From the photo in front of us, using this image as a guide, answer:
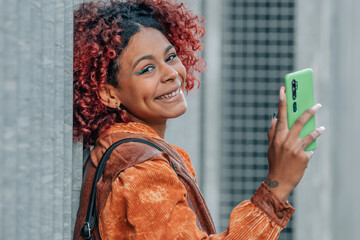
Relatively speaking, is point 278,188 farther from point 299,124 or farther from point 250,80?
point 250,80

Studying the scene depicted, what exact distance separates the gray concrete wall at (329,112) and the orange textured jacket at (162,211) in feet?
29.4

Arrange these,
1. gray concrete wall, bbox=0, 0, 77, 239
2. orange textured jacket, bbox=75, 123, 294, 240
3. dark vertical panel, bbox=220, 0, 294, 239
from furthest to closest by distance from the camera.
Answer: dark vertical panel, bbox=220, 0, 294, 239 → orange textured jacket, bbox=75, 123, 294, 240 → gray concrete wall, bbox=0, 0, 77, 239

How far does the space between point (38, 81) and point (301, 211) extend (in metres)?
11.0

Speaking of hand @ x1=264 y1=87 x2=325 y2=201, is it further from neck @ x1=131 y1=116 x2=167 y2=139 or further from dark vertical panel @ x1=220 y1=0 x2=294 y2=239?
dark vertical panel @ x1=220 y1=0 x2=294 y2=239

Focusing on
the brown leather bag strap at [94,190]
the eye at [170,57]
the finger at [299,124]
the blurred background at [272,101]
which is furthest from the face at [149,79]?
the blurred background at [272,101]

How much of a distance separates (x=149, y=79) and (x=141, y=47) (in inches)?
4.4

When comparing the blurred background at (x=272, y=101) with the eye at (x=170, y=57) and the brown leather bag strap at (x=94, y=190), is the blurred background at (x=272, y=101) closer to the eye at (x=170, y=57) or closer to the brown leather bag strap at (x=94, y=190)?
the eye at (x=170, y=57)

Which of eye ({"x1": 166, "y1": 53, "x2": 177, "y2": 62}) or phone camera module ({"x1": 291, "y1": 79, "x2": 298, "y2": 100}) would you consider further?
eye ({"x1": 166, "y1": 53, "x2": 177, "y2": 62})

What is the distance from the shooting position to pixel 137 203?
6.59ft

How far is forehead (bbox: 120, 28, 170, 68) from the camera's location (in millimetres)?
2400

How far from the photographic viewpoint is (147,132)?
2.37 m

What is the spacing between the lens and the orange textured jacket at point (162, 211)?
2.00 meters

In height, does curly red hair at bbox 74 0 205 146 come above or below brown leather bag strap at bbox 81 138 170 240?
above

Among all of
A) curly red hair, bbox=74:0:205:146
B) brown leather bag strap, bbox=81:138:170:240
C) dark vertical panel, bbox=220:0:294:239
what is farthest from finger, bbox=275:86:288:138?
dark vertical panel, bbox=220:0:294:239
